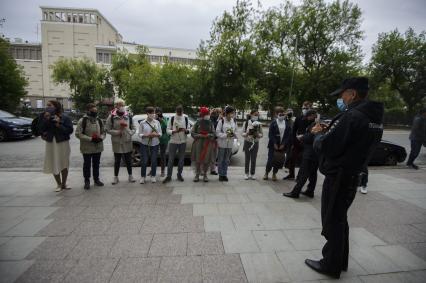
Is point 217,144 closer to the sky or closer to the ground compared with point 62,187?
closer to the sky

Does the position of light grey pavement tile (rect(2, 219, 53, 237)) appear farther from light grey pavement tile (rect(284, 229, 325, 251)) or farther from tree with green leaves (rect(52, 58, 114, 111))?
tree with green leaves (rect(52, 58, 114, 111))

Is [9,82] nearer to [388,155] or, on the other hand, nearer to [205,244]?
[205,244]

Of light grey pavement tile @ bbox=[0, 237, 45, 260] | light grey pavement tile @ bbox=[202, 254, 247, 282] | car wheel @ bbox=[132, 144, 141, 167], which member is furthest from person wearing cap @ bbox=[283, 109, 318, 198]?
car wheel @ bbox=[132, 144, 141, 167]

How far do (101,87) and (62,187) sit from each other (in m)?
34.3

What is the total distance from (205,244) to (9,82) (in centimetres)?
2555

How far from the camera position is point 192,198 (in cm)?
543

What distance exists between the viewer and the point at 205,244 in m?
3.54

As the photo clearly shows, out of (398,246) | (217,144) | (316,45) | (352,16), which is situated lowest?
(398,246)

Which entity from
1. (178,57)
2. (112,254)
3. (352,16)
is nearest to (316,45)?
(352,16)

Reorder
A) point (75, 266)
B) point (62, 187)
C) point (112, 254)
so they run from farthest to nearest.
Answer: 1. point (62, 187)
2. point (112, 254)
3. point (75, 266)

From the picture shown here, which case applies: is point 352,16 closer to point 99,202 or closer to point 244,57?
point 244,57

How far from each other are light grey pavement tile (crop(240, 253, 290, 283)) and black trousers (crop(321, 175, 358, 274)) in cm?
52

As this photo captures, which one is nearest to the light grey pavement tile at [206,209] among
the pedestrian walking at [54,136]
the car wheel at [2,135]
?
the pedestrian walking at [54,136]

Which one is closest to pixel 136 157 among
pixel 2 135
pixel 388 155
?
pixel 388 155
